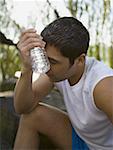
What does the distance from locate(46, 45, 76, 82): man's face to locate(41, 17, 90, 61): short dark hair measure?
18mm

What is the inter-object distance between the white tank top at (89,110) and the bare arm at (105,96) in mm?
30

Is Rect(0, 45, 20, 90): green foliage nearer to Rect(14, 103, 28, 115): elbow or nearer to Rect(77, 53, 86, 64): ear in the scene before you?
Rect(14, 103, 28, 115): elbow

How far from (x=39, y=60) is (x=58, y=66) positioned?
0.15 meters

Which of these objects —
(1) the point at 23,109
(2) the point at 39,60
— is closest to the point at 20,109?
(1) the point at 23,109

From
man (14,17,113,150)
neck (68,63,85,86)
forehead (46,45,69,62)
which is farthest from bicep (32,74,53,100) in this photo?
forehead (46,45,69,62)

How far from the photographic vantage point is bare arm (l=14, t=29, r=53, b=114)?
56.9 inches

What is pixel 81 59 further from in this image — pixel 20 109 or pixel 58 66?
pixel 20 109

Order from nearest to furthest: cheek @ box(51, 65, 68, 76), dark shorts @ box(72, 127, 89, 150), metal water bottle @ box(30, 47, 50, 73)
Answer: metal water bottle @ box(30, 47, 50, 73) → cheek @ box(51, 65, 68, 76) → dark shorts @ box(72, 127, 89, 150)

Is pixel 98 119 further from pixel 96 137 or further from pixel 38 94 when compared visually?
pixel 38 94

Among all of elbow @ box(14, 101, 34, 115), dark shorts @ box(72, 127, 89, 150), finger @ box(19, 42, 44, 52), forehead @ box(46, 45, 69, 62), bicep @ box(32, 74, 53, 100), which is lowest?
dark shorts @ box(72, 127, 89, 150)

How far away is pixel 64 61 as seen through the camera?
1530 millimetres

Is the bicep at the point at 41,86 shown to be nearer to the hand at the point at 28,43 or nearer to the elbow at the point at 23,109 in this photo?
the elbow at the point at 23,109

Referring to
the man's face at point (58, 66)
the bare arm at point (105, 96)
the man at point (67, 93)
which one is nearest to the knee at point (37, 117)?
the man at point (67, 93)

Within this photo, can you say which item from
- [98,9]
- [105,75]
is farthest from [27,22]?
[105,75]
